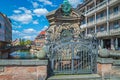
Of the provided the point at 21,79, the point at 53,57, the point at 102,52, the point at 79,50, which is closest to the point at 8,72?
the point at 21,79

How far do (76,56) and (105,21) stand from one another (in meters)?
34.0

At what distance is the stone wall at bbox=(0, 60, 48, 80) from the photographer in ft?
32.1

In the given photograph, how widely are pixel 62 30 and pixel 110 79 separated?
15.6ft

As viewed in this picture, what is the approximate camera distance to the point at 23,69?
392 inches

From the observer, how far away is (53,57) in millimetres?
10938

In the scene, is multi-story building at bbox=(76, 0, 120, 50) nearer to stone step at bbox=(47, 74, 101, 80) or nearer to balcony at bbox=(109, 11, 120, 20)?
balcony at bbox=(109, 11, 120, 20)

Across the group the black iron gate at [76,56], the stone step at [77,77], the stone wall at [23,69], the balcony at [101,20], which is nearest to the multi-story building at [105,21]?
the balcony at [101,20]

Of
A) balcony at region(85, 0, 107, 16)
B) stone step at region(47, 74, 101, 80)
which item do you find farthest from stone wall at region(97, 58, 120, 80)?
balcony at region(85, 0, 107, 16)

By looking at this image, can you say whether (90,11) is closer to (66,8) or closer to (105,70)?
(66,8)

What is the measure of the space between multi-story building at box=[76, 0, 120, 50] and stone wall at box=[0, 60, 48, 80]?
2682cm

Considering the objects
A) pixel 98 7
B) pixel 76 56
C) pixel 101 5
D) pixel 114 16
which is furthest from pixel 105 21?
pixel 76 56

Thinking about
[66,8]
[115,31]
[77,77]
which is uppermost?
[115,31]

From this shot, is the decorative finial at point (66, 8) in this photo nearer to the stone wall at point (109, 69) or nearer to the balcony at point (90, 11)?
the stone wall at point (109, 69)

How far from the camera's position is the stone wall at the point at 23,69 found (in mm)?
9789
